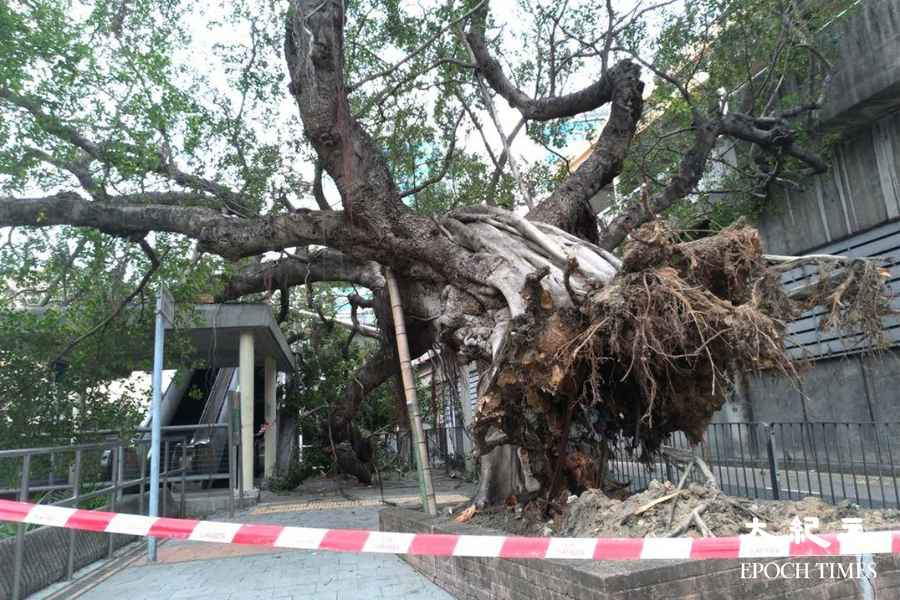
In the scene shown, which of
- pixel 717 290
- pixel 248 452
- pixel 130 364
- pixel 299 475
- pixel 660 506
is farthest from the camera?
pixel 299 475

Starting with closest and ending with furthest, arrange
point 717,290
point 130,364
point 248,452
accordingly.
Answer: point 717,290, point 130,364, point 248,452

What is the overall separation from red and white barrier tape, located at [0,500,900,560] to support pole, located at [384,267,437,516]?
11.6 feet

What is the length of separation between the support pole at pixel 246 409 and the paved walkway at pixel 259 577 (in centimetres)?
398

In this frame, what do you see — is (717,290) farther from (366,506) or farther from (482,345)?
(366,506)

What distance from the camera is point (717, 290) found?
16.5 feet

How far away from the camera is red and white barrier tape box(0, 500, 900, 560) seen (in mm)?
2814

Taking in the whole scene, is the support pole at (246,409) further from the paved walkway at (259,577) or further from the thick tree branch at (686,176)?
the thick tree branch at (686,176)

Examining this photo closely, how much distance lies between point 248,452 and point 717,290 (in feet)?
33.1

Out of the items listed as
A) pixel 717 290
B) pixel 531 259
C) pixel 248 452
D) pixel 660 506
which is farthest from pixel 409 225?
pixel 248 452

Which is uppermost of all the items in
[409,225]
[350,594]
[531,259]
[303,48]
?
[303,48]

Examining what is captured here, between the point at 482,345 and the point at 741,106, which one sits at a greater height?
the point at 741,106

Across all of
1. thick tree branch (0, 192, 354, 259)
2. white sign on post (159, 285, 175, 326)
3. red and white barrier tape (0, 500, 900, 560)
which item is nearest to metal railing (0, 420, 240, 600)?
white sign on post (159, 285, 175, 326)

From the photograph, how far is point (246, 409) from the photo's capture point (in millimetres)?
12680

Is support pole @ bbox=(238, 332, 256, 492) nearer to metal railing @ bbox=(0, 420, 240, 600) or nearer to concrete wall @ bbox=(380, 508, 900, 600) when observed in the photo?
metal railing @ bbox=(0, 420, 240, 600)
